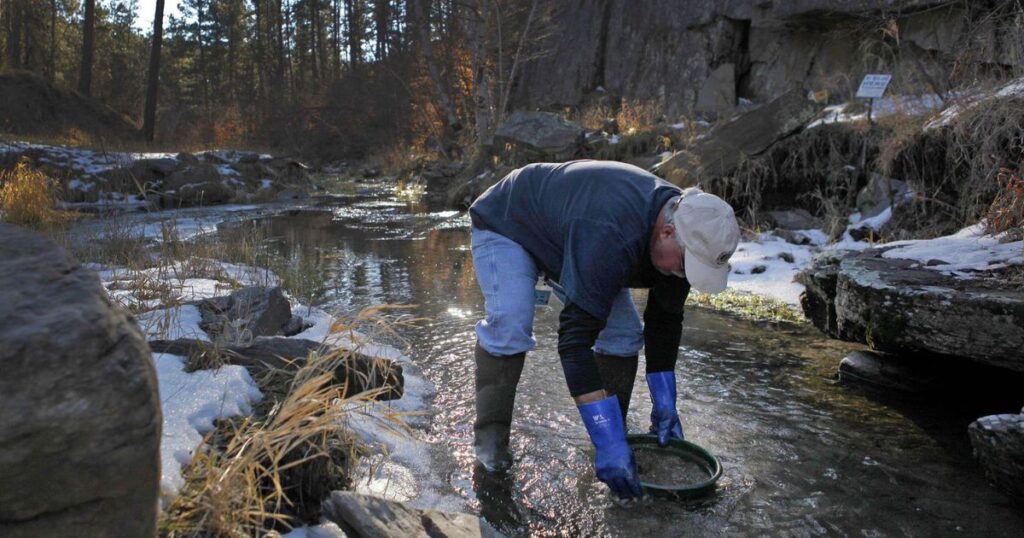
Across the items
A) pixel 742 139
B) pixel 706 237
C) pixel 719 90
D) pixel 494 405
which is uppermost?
pixel 719 90

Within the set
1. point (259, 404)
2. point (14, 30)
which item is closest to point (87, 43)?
point (14, 30)

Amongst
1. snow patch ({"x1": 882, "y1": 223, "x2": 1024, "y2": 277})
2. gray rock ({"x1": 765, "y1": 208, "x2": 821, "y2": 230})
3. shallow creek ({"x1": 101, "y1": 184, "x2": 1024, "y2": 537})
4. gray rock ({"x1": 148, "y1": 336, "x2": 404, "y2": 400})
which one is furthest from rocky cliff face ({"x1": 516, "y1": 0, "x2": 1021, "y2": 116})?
gray rock ({"x1": 148, "y1": 336, "x2": 404, "y2": 400})

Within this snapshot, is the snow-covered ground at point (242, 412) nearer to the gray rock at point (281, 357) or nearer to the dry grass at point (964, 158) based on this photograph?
the gray rock at point (281, 357)

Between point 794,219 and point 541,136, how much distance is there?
223 inches

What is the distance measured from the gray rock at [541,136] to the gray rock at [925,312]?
8.32m

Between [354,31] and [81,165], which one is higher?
[354,31]

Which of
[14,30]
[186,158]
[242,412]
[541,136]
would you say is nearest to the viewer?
[242,412]

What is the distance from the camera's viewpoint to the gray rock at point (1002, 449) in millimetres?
2615

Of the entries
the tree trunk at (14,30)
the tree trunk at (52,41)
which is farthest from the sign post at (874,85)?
the tree trunk at (52,41)

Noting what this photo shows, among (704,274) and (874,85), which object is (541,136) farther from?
(704,274)

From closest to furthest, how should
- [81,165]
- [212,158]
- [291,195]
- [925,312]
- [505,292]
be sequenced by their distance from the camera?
[505,292] < [925,312] < [81,165] < [291,195] < [212,158]

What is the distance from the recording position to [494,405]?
3.00 metres

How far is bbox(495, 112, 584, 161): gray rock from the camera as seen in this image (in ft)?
40.5

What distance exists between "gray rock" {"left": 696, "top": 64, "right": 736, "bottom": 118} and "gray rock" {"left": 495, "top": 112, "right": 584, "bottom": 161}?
4.58 metres
